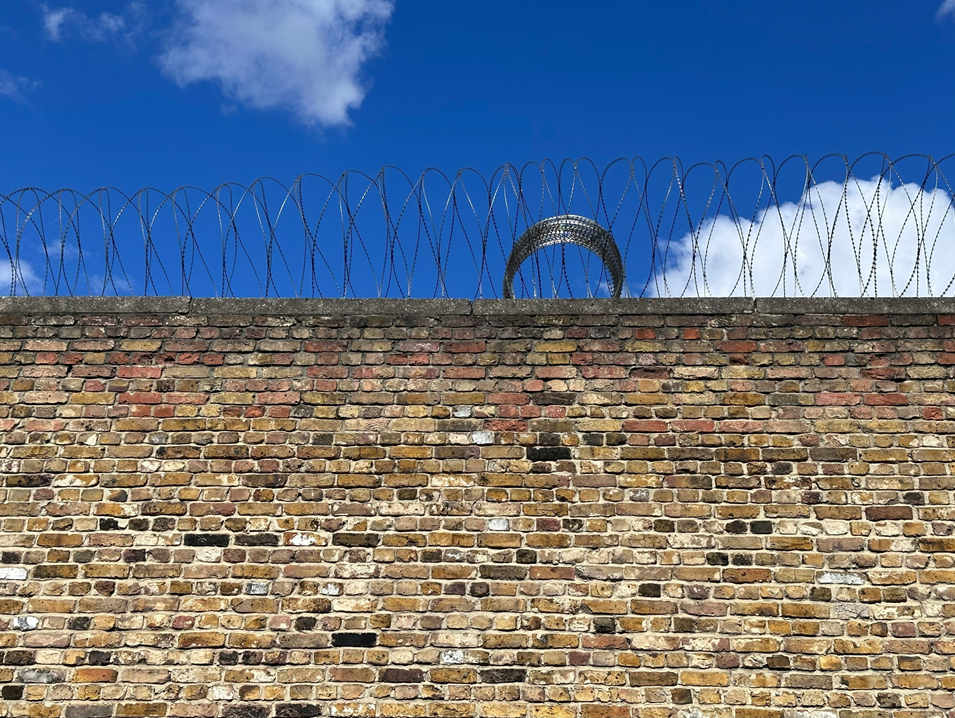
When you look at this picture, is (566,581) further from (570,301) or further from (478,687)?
(570,301)

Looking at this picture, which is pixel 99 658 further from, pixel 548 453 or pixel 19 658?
pixel 548 453

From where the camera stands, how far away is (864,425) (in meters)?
4.50

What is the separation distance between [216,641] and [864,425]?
3975 millimetres

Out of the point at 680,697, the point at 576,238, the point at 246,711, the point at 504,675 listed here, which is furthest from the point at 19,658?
the point at 576,238

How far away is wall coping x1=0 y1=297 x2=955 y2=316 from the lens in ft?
15.6

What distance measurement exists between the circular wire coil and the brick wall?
1263 millimetres

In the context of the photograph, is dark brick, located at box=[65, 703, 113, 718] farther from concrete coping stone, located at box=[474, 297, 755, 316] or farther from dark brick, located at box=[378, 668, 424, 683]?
concrete coping stone, located at box=[474, 297, 755, 316]

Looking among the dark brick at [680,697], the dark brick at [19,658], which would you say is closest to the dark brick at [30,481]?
the dark brick at [19,658]

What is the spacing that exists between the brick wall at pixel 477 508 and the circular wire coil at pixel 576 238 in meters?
1.26

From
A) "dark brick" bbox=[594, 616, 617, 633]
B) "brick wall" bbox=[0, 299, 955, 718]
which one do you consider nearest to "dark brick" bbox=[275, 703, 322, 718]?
"brick wall" bbox=[0, 299, 955, 718]

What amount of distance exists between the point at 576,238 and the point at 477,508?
8.75ft

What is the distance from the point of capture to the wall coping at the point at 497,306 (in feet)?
15.6

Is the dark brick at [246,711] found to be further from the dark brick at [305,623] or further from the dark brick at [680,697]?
the dark brick at [680,697]

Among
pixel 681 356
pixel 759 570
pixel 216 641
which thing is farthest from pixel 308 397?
pixel 759 570
